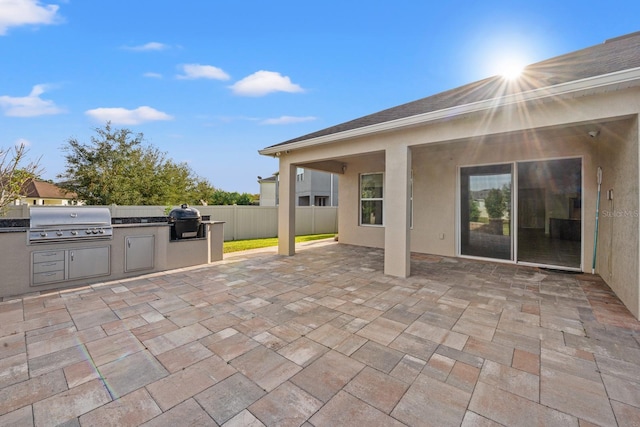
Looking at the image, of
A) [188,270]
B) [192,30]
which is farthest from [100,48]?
[188,270]

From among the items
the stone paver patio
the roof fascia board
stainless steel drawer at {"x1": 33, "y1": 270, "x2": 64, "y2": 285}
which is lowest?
the stone paver patio

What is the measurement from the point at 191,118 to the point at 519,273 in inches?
519

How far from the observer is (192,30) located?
7414mm

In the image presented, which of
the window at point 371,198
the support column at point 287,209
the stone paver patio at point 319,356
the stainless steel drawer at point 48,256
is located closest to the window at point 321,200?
the window at point 371,198

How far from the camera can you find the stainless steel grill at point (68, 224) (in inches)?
171

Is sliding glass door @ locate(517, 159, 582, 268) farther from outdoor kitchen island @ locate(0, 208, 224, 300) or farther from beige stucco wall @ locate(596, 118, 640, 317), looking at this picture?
outdoor kitchen island @ locate(0, 208, 224, 300)

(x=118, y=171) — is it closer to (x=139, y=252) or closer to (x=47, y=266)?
(x=139, y=252)

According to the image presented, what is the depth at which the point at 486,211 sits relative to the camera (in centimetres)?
674

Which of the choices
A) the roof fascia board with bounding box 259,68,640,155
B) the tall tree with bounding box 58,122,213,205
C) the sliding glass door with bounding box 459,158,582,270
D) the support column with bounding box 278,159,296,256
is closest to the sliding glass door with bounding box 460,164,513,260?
the sliding glass door with bounding box 459,158,582,270

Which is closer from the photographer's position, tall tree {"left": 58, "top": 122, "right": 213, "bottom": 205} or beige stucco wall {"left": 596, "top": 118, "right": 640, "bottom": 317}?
beige stucco wall {"left": 596, "top": 118, "right": 640, "bottom": 317}

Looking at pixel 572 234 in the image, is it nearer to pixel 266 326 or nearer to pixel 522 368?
pixel 522 368

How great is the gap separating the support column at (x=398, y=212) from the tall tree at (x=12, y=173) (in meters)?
8.42

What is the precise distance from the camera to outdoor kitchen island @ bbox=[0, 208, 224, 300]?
4.18 m

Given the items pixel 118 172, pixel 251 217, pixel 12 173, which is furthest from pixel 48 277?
pixel 118 172
